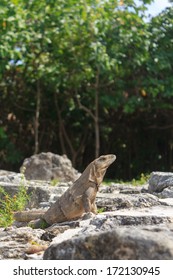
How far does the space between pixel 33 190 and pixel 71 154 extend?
12.4 metres

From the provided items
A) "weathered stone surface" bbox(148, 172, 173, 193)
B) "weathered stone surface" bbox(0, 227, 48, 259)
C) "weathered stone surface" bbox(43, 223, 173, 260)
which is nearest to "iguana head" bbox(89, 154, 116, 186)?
"weathered stone surface" bbox(0, 227, 48, 259)

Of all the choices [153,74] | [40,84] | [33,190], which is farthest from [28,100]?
[33,190]

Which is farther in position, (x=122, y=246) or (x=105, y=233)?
(x=105, y=233)

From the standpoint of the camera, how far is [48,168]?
45.5 feet

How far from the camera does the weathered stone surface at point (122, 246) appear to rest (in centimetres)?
369

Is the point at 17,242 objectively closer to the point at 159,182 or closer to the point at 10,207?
the point at 10,207

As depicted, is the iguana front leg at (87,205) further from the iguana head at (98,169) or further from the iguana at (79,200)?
the iguana head at (98,169)

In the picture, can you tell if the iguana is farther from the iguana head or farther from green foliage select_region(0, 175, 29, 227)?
green foliage select_region(0, 175, 29, 227)

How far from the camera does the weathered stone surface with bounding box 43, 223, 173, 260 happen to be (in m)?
3.69

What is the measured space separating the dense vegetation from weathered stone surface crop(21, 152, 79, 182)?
2893mm

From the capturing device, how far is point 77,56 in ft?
60.0

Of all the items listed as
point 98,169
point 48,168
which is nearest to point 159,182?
point 98,169

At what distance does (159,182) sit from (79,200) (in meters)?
1.97

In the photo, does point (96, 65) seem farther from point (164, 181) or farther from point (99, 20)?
point (164, 181)
